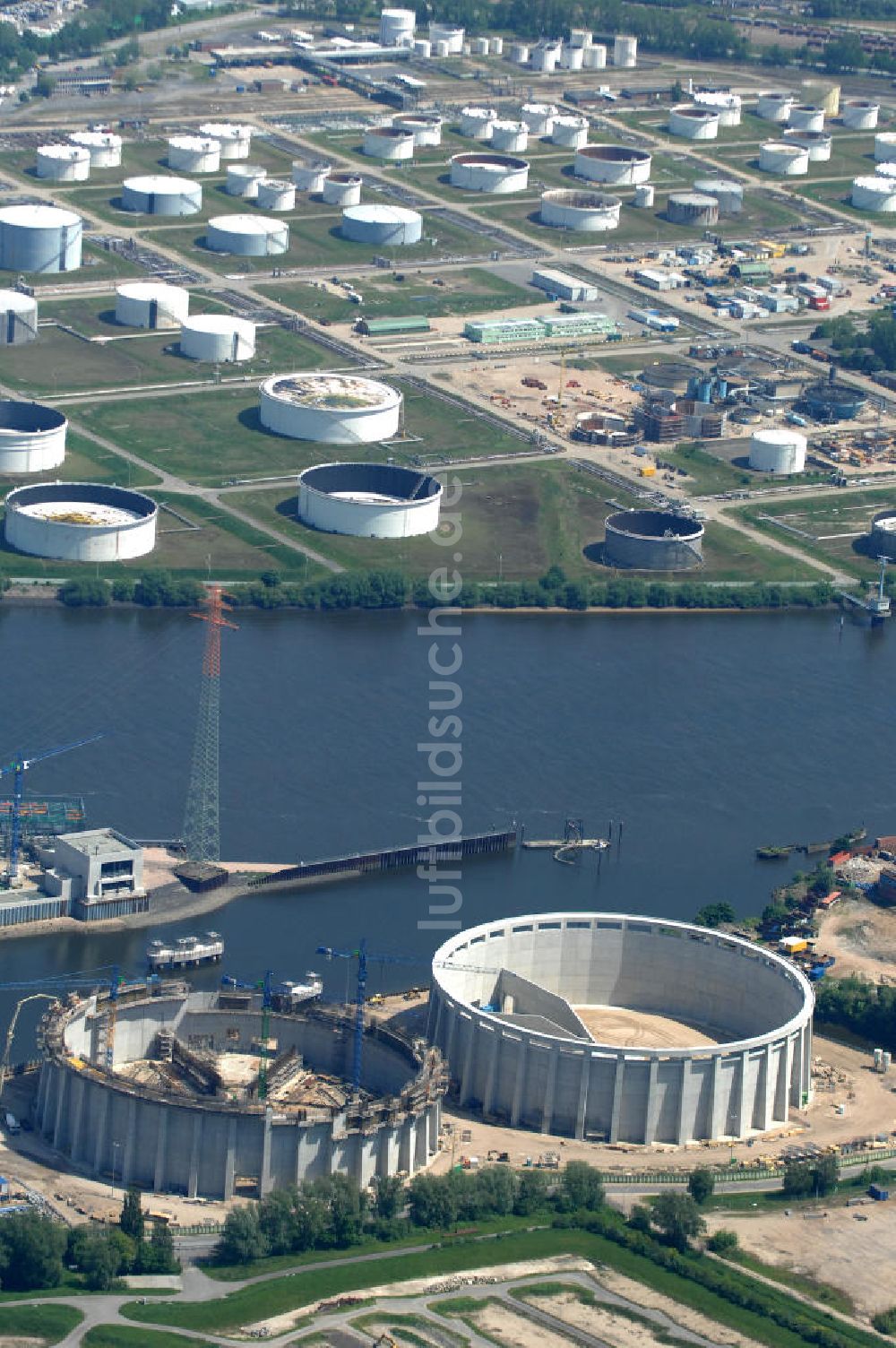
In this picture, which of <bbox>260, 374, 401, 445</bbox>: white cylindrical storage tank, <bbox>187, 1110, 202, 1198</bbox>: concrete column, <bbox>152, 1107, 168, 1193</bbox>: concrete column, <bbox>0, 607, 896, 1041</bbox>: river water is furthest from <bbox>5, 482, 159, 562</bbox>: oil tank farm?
<bbox>187, 1110, 202, 1198</bbox>: concrete column

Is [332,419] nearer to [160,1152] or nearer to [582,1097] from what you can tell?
[582,1097]

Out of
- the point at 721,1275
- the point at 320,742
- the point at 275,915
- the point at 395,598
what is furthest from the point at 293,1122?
the point at 395,598

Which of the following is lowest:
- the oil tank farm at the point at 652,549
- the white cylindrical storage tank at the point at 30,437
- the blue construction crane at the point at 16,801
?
the blue construction crane at the point at 16,801

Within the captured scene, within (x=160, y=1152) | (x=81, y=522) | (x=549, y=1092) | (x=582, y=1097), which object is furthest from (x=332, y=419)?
(x=160, y=1152)

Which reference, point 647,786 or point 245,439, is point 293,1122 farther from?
point 245,439

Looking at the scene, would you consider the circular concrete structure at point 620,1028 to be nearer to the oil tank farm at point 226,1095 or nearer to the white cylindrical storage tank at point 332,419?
the oil tank farm at point 226,1095

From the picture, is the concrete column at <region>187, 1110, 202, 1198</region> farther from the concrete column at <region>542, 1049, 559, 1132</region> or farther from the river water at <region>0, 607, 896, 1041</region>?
the river water at <region>0, 607, 896, 1041</region>

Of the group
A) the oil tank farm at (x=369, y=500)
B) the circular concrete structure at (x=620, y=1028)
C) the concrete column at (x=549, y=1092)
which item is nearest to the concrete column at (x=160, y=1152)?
the circular concrete structure at (x=620, y=1028)
